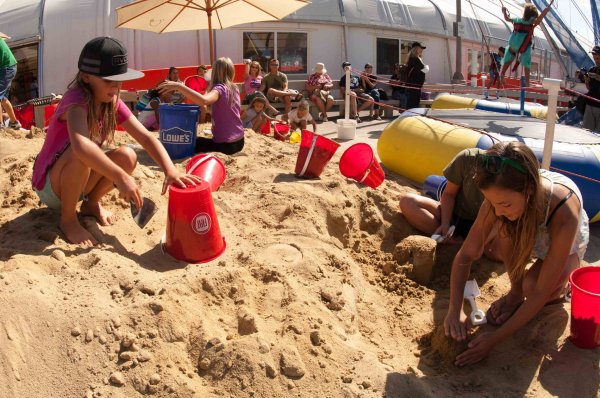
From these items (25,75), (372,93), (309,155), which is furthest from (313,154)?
(25,75)

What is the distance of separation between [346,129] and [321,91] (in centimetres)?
302

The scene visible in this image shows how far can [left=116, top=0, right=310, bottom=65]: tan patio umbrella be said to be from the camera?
7.49 metres

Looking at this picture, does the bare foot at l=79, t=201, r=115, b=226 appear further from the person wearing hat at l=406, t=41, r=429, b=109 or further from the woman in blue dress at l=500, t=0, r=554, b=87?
the person wearing hat at l=406, t=41, r=429, b=109

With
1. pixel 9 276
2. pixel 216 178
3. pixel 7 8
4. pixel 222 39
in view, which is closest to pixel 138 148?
pixel 216 178

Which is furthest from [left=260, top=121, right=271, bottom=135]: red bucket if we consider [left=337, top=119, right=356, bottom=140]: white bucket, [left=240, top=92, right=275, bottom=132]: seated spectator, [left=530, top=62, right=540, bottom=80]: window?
[left=530, top=62, right=540, bottom=80]: window

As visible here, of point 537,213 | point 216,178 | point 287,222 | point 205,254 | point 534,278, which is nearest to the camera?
point 537,213

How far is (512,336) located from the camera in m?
2.93

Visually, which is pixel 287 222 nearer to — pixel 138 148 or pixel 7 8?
pixel 138 148

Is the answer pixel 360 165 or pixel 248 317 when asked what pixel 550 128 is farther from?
pixel 248 317

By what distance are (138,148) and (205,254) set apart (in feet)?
8.77

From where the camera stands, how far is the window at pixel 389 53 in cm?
1498

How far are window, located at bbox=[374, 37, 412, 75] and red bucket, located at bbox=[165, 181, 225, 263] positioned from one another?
1246 centimetres

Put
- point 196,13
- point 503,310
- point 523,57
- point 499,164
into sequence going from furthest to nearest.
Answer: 1. point 523,57
2. point 196,13
3. point 503,310
4. point 499,164

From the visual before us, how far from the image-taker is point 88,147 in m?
2.83
